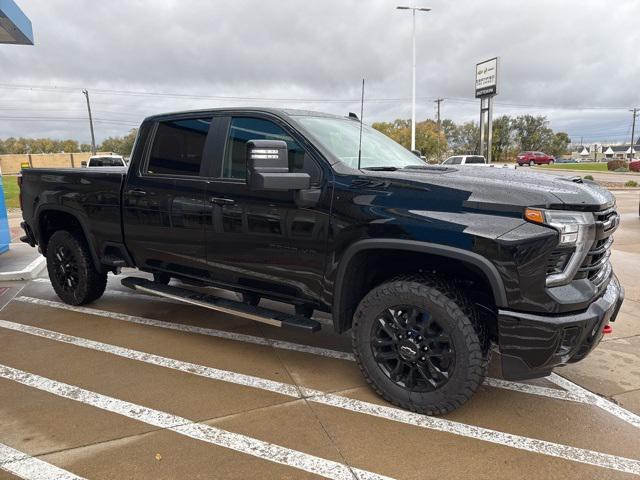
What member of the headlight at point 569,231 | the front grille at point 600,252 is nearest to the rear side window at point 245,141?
the headlight at point 569,231

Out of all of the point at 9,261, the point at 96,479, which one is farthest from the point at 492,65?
the point at 96,479

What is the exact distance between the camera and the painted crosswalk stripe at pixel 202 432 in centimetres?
265

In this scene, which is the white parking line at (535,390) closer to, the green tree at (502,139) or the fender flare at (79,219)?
the fender flare at (79,219)

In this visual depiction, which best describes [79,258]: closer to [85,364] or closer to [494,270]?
[85,364]

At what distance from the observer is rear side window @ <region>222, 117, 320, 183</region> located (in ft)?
11.6

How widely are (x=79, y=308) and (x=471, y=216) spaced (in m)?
4.46

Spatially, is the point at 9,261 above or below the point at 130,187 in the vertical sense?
below

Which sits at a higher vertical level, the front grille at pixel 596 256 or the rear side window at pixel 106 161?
the rear side window at pixel 106 161

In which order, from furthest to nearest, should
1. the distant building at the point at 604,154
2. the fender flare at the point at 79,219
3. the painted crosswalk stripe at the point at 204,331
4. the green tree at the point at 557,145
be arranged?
1. the green tree at the point at 557,145
2. the distant building at the point at 604,154
3. the fender flare at the point at 79,219
4. the painted crosswalk stripe at the point at 204,331

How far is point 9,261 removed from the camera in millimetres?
7660

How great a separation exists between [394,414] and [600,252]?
1.61 meters

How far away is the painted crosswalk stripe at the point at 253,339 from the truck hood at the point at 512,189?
144 cm

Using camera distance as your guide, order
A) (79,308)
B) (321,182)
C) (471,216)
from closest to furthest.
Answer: (471,216) → (321,182) → (79,308)

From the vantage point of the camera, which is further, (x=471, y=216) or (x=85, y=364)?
(x=85, y=364)
